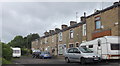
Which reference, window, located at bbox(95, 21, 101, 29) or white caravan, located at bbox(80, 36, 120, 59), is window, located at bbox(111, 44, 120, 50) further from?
window, located at bbox(95, 21, 101, 29)

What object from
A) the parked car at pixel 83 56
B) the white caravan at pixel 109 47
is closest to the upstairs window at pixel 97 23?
the white caravan at pixel 109 47

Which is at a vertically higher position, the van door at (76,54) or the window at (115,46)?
the window at (115,46)

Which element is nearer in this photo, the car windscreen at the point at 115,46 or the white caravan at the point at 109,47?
the white caravan at the point at 109,47

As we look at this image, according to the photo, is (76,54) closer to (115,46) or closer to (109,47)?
(109,47)

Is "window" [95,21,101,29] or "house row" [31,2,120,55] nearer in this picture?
"house row" [31,2,120,55]

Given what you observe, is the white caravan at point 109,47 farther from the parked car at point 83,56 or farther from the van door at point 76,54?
the van door at point 76,54

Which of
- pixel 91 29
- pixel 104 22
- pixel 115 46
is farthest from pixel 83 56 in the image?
pixel 91 29

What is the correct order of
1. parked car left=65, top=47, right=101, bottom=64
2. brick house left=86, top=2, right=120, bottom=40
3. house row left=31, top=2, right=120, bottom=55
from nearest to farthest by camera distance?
parked car left=65, top=47, right=101, bottom=64
brick house left=86, top=2, right=120, bottom=40
house row left=31, top=2, right=120, bottom=55

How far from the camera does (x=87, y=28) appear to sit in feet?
89.2

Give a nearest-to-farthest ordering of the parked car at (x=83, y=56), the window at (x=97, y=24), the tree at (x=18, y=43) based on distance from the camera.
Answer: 1. the parked car at (x=83, y=56)
2. the window at (x=97, y=24)
3. the tree at (x=18, y=43)

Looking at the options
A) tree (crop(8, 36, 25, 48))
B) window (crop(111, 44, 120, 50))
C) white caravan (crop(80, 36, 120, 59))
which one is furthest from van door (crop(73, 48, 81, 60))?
tree (crop(8, 36, 25, 48))

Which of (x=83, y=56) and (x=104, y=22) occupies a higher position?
(x=104, y=22)

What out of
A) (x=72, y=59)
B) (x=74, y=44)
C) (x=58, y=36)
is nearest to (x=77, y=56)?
(x=72, y=59)

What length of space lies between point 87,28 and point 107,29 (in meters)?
4.95
